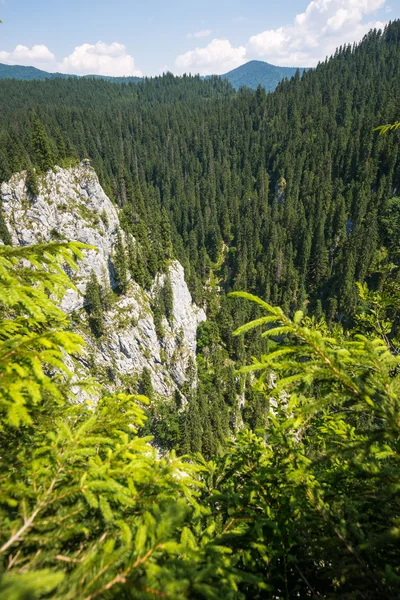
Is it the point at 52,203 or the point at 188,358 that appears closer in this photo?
the point at 52,203

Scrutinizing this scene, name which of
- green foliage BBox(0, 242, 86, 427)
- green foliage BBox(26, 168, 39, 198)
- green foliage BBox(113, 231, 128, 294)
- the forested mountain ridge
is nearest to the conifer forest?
green foliage BBox(0, 242, 86, 427)

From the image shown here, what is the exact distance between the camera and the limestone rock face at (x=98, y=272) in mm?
58312

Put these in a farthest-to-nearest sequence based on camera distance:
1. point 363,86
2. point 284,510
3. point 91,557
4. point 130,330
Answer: point 363,86, point 130,330, point 284,510, point 91,557

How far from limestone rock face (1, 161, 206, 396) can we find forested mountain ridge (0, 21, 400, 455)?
6.08m

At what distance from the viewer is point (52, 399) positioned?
5.64m

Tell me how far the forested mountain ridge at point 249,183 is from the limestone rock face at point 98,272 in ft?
19.9

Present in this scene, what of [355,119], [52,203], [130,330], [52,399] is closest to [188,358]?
[130,330]

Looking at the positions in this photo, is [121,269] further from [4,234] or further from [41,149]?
[41,149]

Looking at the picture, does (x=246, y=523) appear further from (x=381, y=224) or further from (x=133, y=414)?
(x=381, y=224)

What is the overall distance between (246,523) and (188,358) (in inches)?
2856

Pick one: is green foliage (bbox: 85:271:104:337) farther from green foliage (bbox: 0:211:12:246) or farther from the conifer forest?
green foliage (bbox: 0:211:12:246)

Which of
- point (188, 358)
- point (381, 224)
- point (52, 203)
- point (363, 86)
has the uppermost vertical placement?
point (363, 86)

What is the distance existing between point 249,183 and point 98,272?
330 feet

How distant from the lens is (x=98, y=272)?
6169cm
